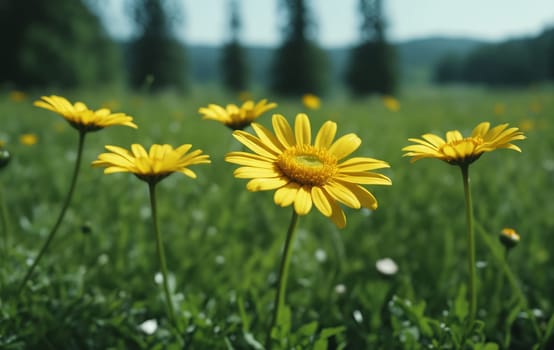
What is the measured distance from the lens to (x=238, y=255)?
1877mm

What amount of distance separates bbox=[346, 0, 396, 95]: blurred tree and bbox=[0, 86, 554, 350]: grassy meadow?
34.0 meters

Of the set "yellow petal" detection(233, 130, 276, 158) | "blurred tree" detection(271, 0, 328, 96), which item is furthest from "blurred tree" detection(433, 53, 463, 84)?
"yellow petal" detection(233, 130, 276, 158)

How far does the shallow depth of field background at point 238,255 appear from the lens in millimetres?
1337

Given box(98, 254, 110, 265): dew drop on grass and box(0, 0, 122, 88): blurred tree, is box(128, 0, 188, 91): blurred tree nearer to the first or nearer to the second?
box(0, 0, 122, 88): blurred tree

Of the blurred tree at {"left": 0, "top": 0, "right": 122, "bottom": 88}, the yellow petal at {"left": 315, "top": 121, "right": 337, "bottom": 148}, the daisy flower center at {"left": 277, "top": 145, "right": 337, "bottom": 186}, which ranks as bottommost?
the daisy flower center at {"left": 277, "top": 145, "right": 337, "bottom": 186}

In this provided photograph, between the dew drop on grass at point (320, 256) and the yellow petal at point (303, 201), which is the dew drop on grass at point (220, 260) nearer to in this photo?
the dew drop on grass at point (320, 256)

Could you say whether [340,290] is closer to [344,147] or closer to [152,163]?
[344,147]

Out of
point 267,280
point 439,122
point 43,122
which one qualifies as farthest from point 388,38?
point 267,280

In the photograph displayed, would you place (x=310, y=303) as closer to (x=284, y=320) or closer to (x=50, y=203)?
(x=284, y=320)

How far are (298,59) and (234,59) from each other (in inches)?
559

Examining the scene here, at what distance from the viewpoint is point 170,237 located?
2068 mm

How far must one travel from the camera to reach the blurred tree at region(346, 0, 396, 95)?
35531 millimetres

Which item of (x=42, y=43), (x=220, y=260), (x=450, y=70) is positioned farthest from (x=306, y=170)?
(x=450, y=70)

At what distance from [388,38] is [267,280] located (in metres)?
37.2
